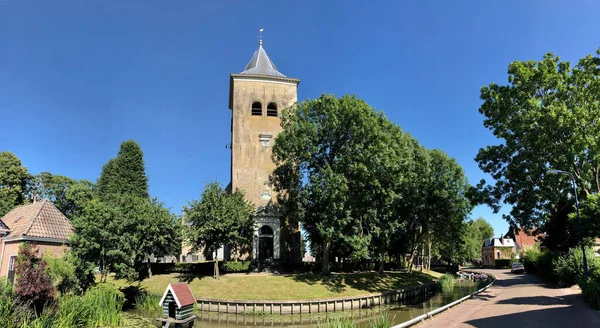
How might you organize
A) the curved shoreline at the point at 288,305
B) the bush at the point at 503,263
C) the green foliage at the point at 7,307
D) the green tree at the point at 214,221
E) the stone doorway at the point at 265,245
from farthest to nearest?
1. the bush at the point at 503,263
2. the stone doorway at the point at 265,245
3. the green tree at the point at 214,221
4. the curved shoreline at the point at 288,305
5. the green foliage at the point at 7,307

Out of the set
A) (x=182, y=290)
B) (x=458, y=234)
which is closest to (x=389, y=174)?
(x=182, y=290)

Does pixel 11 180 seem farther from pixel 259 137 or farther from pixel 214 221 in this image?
pixel 214 221

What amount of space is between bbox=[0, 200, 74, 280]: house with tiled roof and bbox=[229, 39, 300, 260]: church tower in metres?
14.2

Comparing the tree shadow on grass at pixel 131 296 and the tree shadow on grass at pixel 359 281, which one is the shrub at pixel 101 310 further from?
the tree shadow on grass at pixel 359 281

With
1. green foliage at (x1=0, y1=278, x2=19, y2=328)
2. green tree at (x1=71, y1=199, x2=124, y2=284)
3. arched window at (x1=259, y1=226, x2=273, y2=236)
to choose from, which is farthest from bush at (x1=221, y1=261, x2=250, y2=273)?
green foliage at (x1=0, y1=278, x2=19, y2=328)

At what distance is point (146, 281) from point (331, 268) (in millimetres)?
15515

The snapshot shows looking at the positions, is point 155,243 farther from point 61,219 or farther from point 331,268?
point 331,268

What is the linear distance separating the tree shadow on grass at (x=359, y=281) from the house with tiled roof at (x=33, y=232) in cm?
1662

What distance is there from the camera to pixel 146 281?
94.9 feet

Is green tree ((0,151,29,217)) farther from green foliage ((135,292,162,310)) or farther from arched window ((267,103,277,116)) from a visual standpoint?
arched window ((267,103,277,116))

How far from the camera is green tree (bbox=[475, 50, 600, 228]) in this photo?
62.2ft

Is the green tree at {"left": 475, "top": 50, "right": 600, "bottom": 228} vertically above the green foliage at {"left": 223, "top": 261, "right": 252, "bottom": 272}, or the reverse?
the green tree at {"left": 475, "top": 50, "right": 600, "bottom": 228}

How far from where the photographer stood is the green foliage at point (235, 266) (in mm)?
28969

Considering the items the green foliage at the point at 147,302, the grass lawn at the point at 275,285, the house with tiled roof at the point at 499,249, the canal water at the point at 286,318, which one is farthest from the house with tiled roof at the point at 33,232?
the house with tiled roof at the point at 499,249
